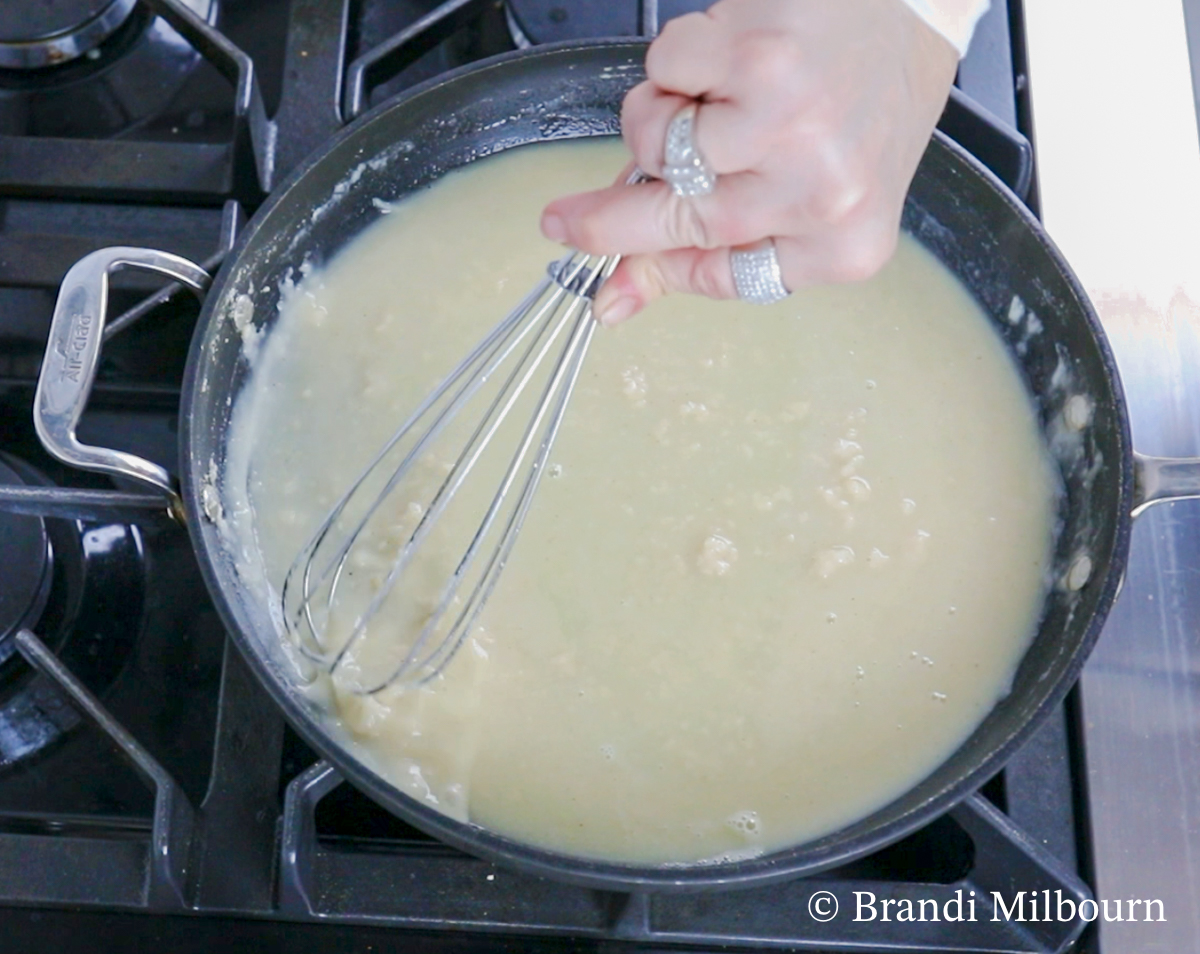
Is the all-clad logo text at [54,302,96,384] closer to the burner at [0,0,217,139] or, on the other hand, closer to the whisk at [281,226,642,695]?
the whisk at [281,226,642,695]

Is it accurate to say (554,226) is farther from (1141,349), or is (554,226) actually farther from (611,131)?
(1141,349)

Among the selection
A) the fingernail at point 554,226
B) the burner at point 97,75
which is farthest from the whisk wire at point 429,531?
the burner at point 97,75

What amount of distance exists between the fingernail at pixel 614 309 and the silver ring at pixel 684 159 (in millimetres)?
98

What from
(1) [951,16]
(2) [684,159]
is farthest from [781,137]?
(1) [951,16]

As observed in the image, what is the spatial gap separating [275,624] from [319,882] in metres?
0.19

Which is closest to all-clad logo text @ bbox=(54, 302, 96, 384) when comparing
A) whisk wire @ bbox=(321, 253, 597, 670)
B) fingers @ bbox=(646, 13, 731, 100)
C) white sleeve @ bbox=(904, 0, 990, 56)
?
whisk wire @ bbox=(321, 253, 597, 670)

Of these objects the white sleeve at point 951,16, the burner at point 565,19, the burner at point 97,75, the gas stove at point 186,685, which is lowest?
the gas stove at point 186,685

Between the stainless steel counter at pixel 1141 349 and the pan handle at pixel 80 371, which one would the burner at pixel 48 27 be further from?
the stainless steel counter at pixel 1141 349

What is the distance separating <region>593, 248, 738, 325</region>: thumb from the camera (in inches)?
28.0

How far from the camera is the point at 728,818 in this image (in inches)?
34.7

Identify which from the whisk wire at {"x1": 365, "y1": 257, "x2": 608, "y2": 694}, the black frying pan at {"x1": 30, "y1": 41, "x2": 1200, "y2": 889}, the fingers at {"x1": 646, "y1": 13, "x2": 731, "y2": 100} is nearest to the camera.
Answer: the fingers at {"x1": 646, "y1": 13, "x2": 731, "y2": 100}

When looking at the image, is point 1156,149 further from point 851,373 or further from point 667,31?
point 667,31

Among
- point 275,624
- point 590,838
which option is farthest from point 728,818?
point 275,624

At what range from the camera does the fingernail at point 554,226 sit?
668 millimetres
